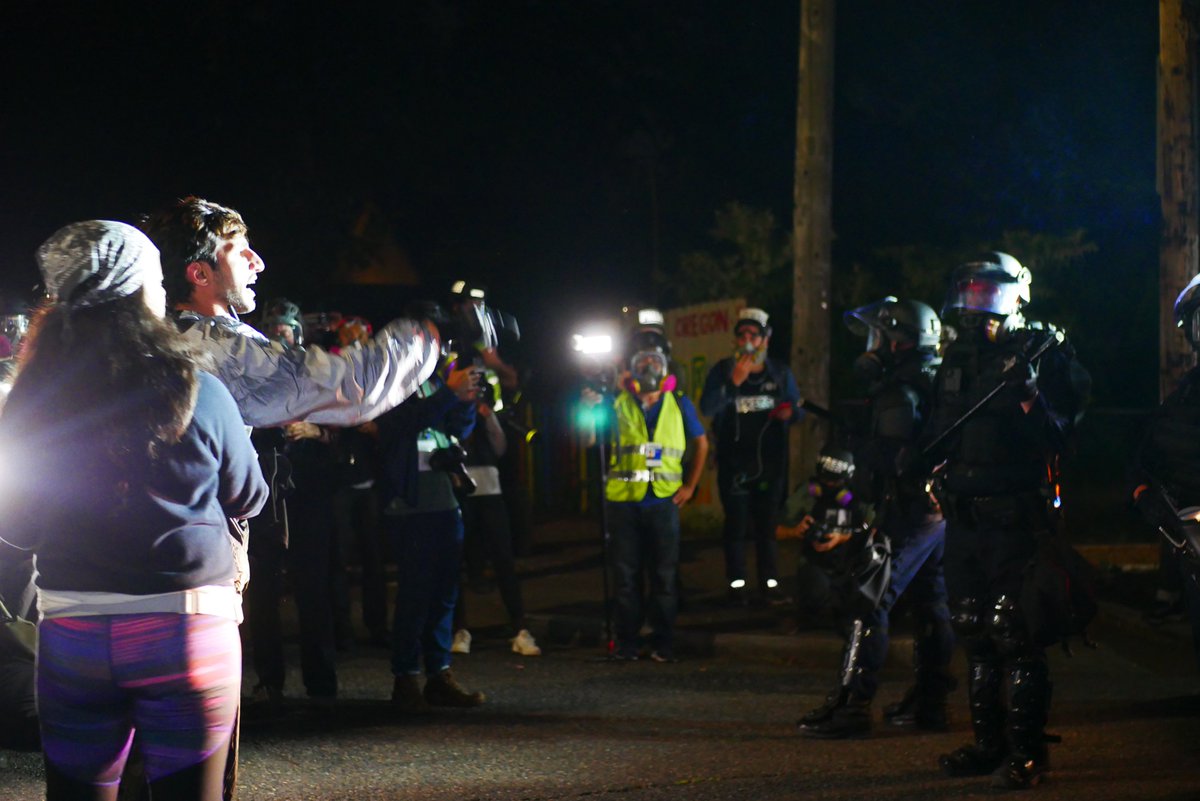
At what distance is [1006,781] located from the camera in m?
6.07

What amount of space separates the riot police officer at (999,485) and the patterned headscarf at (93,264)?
148 inches

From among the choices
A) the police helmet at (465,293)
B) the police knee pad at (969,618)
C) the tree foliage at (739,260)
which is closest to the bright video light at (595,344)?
the police helmet at (465,293)

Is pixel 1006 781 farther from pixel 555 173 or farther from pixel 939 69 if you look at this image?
pixel 555 173

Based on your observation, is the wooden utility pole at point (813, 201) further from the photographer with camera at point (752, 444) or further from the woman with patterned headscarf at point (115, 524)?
the woman with patterned headscarf at point (115, 524)

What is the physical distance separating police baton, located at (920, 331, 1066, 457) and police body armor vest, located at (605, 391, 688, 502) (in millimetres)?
3132

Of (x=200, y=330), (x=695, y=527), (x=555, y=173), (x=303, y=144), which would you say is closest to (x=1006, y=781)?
(x=200, y=330)

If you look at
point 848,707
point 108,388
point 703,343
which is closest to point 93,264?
point 108,388

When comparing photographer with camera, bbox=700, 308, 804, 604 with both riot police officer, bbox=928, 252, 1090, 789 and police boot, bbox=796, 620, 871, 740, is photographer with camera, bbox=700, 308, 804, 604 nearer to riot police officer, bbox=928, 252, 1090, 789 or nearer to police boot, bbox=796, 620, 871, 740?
police boot, bbox=796, 620, 871, 740

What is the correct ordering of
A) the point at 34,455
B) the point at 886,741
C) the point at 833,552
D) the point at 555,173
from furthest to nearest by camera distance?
the point at 555,173
the point at 833,552
the point at 886,741
the point at 34,455

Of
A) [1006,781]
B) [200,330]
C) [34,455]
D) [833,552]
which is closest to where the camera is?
[34,455]

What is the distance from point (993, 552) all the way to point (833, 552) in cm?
169

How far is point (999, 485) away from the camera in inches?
244

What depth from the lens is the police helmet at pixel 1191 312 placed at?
6.00 meters

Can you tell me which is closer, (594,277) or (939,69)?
(939,69)
